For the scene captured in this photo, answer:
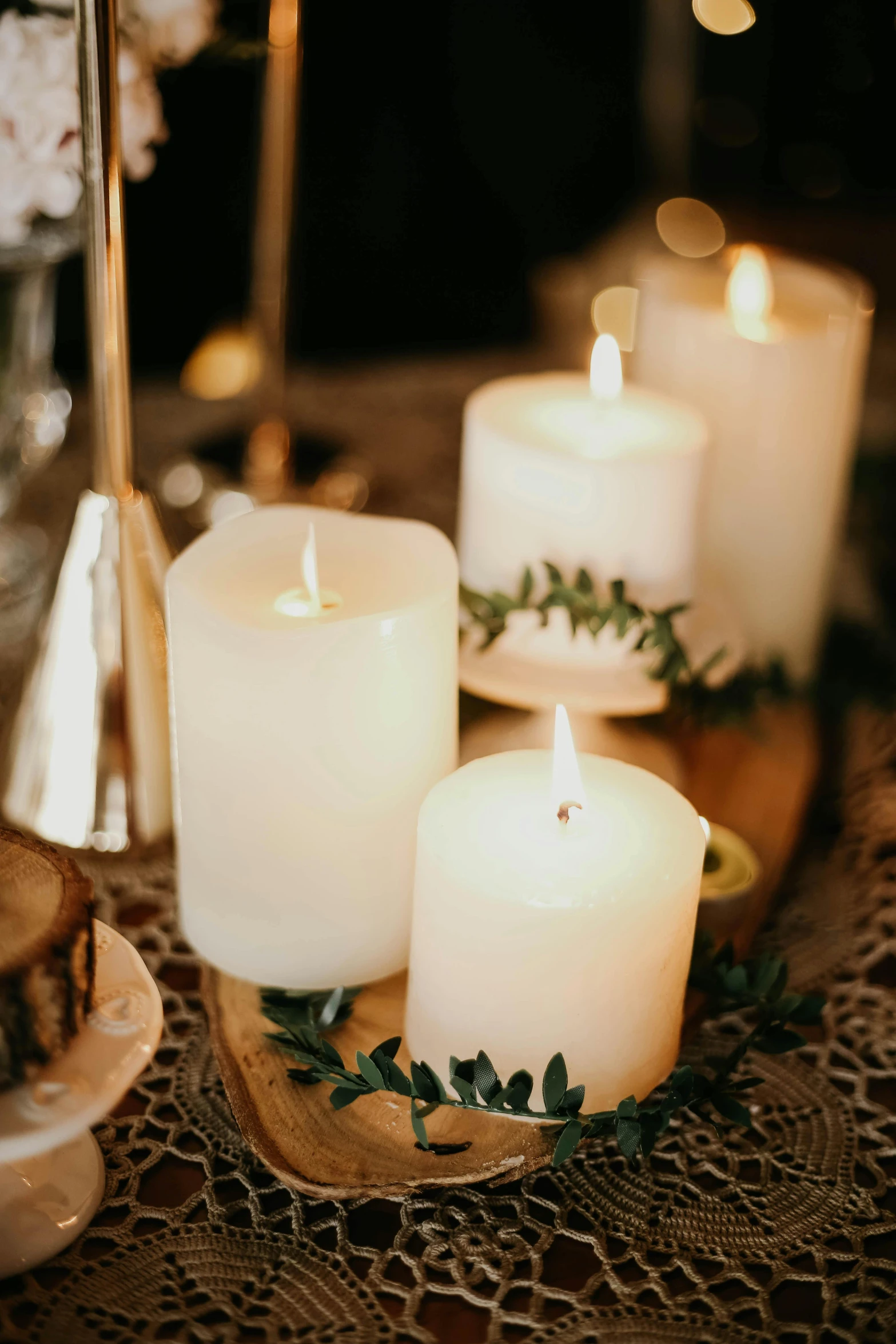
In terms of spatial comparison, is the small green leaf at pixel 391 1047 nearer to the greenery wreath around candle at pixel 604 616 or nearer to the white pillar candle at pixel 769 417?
the greenery wreath around candle at pixel 604 616

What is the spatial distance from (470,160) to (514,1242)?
1.40 metres

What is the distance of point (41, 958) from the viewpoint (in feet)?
1.33

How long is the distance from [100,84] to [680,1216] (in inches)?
21.0

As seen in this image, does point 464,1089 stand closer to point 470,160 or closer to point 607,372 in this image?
point 607,372

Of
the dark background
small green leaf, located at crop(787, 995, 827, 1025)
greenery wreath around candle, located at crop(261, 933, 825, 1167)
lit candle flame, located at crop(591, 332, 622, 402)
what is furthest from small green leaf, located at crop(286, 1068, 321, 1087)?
the dark background

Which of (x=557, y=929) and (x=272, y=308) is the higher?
(x=272, y=308)

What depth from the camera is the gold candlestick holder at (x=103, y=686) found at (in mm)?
A: 659

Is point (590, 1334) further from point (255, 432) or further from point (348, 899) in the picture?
point (255, 432)

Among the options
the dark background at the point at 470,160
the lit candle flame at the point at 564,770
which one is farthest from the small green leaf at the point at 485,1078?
the dark background at the point at 470,160

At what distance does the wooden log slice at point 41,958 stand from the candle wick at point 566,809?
0.18 metres

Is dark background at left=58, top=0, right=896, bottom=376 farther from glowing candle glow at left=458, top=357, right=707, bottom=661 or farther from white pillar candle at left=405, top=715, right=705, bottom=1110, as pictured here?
white pillar candle at left=405, top=715, right=705, bottom=1110

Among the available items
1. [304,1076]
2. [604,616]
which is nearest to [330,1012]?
[304,1076]

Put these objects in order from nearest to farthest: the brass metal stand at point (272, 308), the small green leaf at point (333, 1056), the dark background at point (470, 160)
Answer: the small green leaf at point (333, 1056), the brass metal stand at point (272, 308), the dark background at point (470, 160)

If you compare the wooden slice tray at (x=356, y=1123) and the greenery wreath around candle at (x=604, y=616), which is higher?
the greenery wreath around candle at (x=604, y=616)
